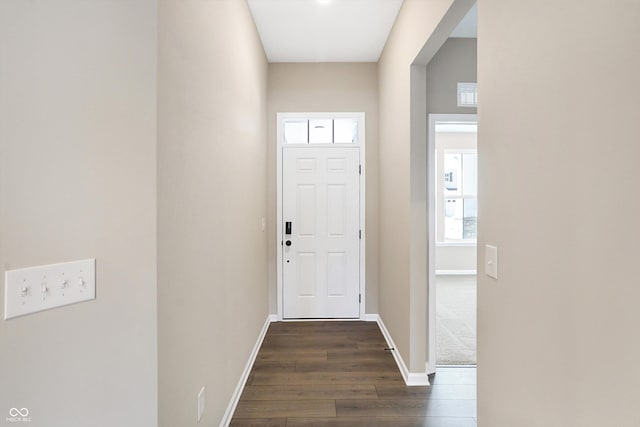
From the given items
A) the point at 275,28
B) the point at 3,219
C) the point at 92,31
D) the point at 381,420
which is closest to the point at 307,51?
the point at 275,28

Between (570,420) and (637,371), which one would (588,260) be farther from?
(570,420)

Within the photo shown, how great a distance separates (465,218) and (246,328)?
5.07 meters

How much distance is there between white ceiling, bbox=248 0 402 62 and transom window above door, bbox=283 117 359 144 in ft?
2.27

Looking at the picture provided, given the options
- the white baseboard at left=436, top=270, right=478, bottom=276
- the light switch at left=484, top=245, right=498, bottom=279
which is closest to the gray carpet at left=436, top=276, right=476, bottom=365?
the white baseboard at left=436, top=270, right=478, bottom=276

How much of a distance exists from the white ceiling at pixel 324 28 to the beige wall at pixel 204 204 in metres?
0.28

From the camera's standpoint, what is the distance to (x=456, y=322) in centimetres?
357

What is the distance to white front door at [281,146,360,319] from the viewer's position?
362 centimetres

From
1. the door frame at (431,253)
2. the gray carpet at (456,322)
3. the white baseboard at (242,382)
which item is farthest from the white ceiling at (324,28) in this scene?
→ the gray carpet at (456,322)

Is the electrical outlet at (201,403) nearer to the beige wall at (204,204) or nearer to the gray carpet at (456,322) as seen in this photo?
the beige wall at (204,204)

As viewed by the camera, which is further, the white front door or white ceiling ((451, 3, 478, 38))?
the white front door

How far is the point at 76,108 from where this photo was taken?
1.03 meters

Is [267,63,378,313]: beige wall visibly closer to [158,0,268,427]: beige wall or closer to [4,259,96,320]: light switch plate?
[158,0,268,427]: beige wall

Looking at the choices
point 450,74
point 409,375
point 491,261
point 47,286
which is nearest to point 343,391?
point 409,375

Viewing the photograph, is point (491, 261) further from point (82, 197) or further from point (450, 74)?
point (450, 74)
